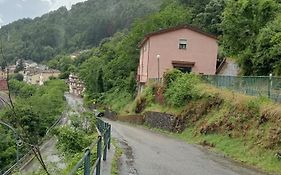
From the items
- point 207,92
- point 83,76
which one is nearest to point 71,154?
point 207,92

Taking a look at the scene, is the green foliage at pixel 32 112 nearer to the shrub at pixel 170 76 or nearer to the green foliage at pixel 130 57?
the green foliage at pixel 130 57

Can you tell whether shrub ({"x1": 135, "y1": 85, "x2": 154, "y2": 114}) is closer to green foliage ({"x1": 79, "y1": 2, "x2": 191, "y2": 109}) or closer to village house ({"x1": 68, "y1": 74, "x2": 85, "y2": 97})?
green foliage ({"x1": 79, "y1": 2, "x2": 191, "y2": 109})

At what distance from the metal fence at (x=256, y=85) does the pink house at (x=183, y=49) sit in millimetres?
19939

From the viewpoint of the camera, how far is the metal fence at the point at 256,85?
19.4 metres

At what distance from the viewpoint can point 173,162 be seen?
50.0 ft

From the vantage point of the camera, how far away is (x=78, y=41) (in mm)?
178625

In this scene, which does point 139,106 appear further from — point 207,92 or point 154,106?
point 207,92

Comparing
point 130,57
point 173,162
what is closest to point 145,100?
point 173,162

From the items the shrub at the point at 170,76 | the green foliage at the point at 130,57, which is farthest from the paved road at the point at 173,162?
the green foliage at the point at 130,57

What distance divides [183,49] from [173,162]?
1316 inches

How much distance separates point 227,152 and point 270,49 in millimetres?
11992

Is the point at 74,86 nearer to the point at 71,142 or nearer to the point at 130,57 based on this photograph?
the point at 130,57

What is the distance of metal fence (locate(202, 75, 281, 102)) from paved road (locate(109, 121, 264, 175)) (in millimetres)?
3829

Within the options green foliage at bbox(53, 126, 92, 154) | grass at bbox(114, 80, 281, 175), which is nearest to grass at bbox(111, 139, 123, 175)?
green foliage at bbox(53, 126, 92, 154)
